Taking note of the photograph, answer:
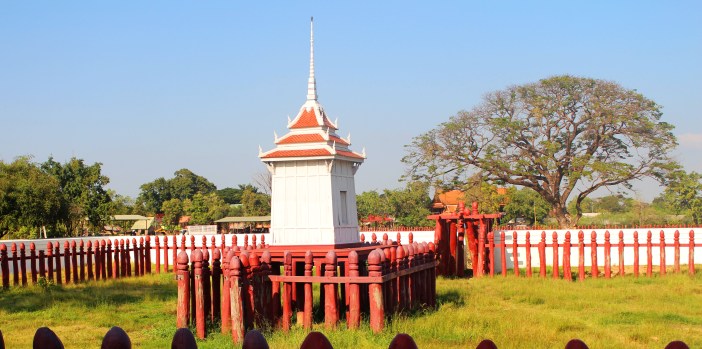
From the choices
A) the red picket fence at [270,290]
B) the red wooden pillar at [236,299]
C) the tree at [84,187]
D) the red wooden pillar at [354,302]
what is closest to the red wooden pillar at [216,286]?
the red picket fence at [270,290]

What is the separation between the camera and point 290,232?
494 inches

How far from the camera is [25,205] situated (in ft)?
110

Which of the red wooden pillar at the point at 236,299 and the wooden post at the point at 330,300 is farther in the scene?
the wooden post at the point at 330,300

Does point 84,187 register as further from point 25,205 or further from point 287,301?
point 287,301

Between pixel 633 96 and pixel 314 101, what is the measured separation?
1055 inches

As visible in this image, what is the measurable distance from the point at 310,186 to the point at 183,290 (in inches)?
113

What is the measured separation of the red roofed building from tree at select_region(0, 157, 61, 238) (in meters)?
23.9

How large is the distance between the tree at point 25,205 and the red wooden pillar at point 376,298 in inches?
1055

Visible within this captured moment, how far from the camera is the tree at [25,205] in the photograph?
109 feet

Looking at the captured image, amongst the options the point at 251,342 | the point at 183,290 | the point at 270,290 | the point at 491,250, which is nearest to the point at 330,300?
the point at 270,290

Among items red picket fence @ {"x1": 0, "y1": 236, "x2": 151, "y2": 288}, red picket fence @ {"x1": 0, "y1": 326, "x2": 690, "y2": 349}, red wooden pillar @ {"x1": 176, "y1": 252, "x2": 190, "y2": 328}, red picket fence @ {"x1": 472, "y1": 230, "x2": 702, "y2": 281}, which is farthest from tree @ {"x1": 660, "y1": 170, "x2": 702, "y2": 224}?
red picket fence @ {"x1": 0, "y1": 326, "x2": 690, "y2": 349}

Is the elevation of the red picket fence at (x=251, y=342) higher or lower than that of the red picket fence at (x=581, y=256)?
higher

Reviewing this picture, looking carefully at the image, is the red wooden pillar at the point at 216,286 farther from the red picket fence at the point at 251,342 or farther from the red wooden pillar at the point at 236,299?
the red picket fence at the point at 251,342

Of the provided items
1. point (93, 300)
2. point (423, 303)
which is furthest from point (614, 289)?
point (93, 300)
